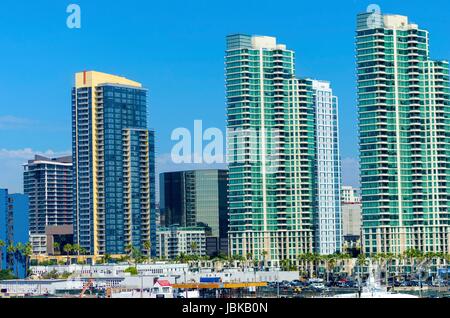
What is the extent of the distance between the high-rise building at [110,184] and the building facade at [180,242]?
61 centimetres

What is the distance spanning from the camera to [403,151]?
36875mm

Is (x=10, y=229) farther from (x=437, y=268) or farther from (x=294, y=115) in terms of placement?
(x=437, y=268)

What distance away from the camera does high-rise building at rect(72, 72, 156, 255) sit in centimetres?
3244

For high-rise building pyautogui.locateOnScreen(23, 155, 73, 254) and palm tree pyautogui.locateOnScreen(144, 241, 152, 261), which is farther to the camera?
high-rise building pyautogui.locateOnScreen(23, 155, 73, 254)

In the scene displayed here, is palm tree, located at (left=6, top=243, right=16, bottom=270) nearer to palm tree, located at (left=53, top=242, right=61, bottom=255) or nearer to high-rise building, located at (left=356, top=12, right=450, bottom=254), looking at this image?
palm tree, located at (left=53, top=242, right=61, bottom=255)

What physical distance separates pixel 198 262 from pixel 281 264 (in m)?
3.52

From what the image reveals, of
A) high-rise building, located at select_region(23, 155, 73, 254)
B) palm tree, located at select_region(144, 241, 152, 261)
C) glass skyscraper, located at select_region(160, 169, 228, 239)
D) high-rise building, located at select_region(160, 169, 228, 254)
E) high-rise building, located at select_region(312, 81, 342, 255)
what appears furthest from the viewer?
high-rise building, located at select_region(23, 155, 73, 254)

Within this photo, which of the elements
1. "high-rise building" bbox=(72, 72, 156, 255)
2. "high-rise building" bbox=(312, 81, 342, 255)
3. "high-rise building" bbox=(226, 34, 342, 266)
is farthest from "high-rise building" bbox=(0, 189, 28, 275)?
"high-rise building" bbox=(312, 81, 342, 255)

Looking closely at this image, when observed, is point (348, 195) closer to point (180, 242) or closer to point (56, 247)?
point (180, 242)

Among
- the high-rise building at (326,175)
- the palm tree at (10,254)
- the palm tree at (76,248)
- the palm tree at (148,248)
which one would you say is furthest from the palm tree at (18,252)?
the high-rise building at (326,175)

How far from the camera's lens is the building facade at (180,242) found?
3978 centimetres

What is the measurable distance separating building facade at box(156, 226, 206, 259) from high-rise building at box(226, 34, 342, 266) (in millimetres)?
1284

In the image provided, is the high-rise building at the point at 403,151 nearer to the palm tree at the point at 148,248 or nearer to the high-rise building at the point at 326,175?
the high-rise building at the point at 326,175
